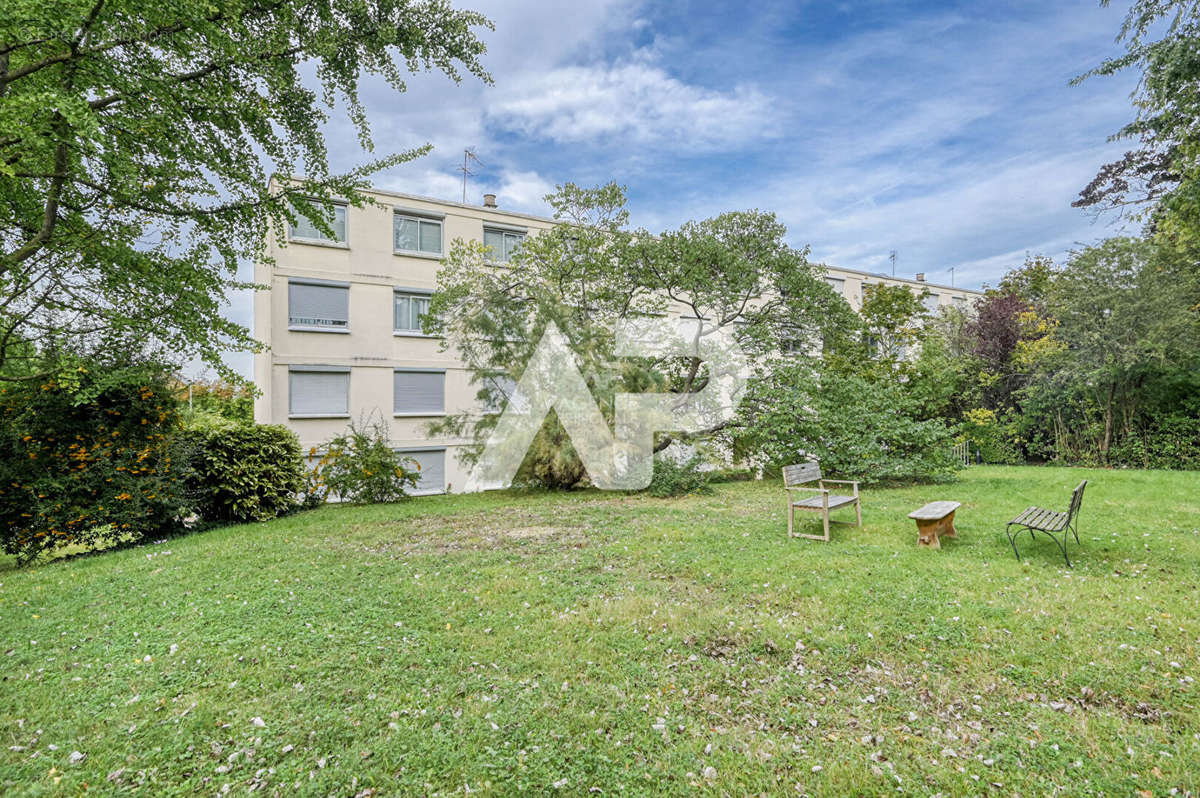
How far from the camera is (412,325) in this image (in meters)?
20.0

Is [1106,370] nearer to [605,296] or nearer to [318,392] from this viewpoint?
[605,296]

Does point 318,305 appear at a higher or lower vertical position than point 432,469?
higher

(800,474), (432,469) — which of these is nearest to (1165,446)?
(800,474)

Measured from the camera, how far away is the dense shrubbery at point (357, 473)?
11914mm

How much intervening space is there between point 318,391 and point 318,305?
3.10 m

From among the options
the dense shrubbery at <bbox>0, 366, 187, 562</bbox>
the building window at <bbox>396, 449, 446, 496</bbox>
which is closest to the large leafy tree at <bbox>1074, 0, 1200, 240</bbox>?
the dense shrubbery at <bbox>0, 366, 187, 562</bbox>

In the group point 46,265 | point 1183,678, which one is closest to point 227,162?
point 46,265

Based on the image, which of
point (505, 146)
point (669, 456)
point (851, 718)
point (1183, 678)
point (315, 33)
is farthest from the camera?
point (505, 146)

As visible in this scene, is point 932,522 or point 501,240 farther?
point 501,240

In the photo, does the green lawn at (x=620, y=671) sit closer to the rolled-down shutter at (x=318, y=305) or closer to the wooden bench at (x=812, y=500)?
the wooden bench at (x=812, y=500)

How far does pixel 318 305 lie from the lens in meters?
18.4

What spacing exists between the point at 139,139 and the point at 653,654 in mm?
6810

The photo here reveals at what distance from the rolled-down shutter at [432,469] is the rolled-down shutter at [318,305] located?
18.6 ft

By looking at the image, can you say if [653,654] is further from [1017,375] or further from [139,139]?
[1017,375]
